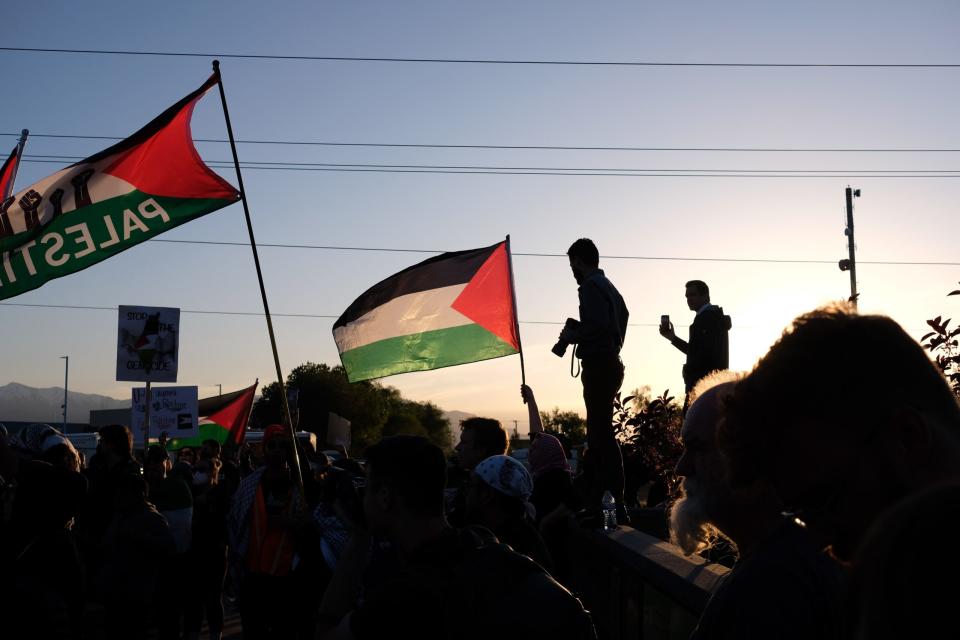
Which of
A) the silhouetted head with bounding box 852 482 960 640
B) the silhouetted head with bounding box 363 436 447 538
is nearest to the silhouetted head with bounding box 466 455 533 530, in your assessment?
the silhouetted head with bounding box 363 436 447 538

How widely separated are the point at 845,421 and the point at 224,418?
76.7 feet

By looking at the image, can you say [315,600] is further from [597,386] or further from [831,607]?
[831,607]

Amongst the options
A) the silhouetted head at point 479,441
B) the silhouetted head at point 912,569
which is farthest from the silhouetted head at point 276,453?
the silhouetted head at point 912,569

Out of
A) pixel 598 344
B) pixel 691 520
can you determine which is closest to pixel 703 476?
pixel 691 520

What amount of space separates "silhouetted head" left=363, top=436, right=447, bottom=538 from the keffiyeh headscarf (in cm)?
115

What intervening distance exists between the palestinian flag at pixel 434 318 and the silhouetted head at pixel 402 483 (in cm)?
652

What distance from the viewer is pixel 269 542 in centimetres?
794

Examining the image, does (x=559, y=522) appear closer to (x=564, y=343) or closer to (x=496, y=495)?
(x=564, y=343)

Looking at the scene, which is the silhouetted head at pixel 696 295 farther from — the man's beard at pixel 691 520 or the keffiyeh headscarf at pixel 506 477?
the man's beard at pixel 691 520

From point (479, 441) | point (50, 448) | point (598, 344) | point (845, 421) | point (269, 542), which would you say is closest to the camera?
point (845, 421)

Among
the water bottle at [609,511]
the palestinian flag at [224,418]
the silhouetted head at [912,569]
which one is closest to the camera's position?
the silhouetted head at [912,569]

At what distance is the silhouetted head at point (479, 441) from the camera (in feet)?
21.7

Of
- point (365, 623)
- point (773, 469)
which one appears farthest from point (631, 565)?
point (773, 469)

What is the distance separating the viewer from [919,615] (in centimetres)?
71
